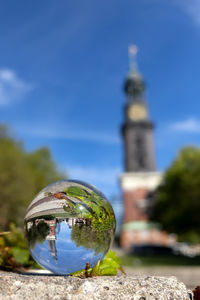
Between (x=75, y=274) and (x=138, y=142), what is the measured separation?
52277mm

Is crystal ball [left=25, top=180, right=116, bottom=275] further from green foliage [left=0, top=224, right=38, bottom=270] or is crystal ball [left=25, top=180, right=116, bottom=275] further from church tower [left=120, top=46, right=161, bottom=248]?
church tower [left=120, top=46, right=161, bottom=248]

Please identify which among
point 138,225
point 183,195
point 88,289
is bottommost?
point 88,289

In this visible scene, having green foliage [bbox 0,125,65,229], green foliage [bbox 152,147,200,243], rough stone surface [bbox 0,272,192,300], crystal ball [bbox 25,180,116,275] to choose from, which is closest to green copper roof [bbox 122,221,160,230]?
green foliage [bbox 152,147,200,243]

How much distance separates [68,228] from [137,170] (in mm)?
51106

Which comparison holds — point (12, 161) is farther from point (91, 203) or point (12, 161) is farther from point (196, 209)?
point (91, 203)

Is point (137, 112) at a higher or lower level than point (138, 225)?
higher

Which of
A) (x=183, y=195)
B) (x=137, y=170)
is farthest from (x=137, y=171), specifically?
(x=183, y=195)

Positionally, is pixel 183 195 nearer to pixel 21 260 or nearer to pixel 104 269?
pixel 21 260

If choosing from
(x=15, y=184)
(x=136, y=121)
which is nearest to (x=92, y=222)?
(x=15, y=184)

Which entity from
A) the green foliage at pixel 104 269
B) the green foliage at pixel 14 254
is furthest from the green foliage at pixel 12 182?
the green foliage at pixel 104 269

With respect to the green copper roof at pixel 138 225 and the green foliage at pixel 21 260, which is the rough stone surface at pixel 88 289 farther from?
the green copper roof at pixel 138 225

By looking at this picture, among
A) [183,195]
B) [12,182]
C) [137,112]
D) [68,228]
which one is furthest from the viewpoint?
[137,112]

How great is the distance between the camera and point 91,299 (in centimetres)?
222

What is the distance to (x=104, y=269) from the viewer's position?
9.59 feet
